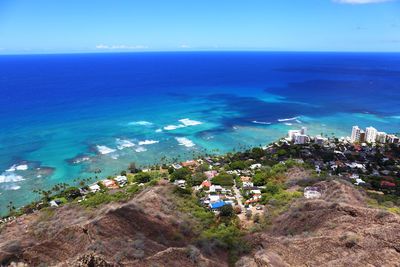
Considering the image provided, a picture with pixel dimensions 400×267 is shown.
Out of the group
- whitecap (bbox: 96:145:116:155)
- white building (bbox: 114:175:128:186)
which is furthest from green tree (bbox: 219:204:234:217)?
whitecap (bbox: 96:145:116:155)

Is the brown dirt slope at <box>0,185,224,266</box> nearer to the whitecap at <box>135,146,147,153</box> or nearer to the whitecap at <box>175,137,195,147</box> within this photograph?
the whitecap at <box>135,146,147,153</box>

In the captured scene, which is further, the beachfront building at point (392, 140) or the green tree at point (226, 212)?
the beachfront building at point (392, 140)

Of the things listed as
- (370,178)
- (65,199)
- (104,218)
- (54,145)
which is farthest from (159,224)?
(54,145)

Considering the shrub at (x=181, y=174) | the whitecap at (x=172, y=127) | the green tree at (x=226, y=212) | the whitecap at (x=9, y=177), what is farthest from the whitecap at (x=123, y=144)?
the green tree at (x=226, y=212)

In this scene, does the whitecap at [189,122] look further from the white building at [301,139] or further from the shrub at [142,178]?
the shrub at [142,178]

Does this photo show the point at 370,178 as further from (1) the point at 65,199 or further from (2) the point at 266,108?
(2) the point at 266,108

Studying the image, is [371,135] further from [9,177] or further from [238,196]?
[9,177]
